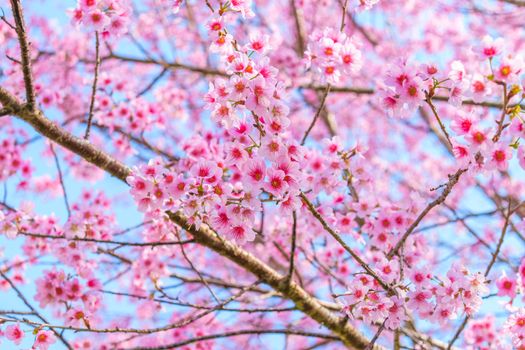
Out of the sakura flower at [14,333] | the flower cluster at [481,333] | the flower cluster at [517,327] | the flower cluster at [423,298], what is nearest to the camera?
the flower cluster at [423,298]

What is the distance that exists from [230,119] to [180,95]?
14.2ft

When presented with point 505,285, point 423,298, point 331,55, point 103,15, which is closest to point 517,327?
point 505,285

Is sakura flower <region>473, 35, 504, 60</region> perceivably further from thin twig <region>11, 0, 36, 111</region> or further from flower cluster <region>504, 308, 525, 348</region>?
thin twig <region>11, 0, 36, 111</region>

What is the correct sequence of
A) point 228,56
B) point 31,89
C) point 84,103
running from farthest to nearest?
1. point 84,103
2. point 31,89
3. point 228,56

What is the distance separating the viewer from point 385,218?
11.5ft

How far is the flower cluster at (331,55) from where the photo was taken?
268 centimetres

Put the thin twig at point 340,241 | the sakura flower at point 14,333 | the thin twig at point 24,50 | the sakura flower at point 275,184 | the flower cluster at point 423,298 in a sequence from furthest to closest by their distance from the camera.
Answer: the sakura flower at point 14,333, the thin twig at point 24,50, the flower cluster at point 423,298, the thin twig at point 340,241, the sakura flower at point 275,184

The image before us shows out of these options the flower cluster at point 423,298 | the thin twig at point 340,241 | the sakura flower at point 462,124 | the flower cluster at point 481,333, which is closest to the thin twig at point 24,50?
the thin twig at point 340,241

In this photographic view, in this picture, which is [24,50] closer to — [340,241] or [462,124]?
[340,241]

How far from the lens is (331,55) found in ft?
8.80

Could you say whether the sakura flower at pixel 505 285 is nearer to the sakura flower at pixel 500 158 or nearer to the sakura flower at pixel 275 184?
the sakura flower at pixel 500 158

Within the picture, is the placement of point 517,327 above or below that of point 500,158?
below

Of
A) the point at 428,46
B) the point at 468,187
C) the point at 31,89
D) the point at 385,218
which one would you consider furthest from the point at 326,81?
the point at 428,46

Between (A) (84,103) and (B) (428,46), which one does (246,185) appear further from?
(B) (428,46)
